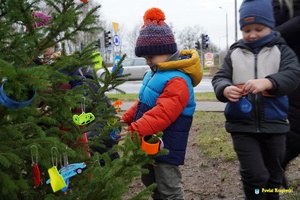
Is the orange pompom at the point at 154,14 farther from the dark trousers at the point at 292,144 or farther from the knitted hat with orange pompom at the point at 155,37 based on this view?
the dark trousers at the point at 292,144

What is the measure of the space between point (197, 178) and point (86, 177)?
2.33 meters

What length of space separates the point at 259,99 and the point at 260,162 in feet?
1.30

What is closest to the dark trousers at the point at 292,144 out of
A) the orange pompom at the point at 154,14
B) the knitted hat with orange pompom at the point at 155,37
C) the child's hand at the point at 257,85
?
the child's hand at the point at 257,85

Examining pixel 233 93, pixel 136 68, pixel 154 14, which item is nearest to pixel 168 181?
pixel 233 93

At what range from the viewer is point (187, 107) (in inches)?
107

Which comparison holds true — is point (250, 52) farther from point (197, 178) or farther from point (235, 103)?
point (197, 178)

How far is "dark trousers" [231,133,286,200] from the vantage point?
2.54 m

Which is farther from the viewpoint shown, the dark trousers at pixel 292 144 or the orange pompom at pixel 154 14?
the dark trousers at pixel 292 144

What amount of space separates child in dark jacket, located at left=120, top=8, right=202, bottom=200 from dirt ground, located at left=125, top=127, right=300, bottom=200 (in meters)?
0.89

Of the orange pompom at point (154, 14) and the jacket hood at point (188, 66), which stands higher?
the orange pompom at point (154, 14)

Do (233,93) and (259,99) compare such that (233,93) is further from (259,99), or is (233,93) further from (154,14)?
(154,14)

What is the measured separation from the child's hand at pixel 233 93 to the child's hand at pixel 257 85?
0.06 m

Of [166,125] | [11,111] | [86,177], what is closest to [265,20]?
[166,125]

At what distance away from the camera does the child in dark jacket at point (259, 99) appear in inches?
99.6
